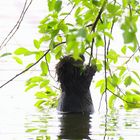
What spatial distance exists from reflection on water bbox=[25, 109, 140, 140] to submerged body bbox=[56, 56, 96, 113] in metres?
0.27

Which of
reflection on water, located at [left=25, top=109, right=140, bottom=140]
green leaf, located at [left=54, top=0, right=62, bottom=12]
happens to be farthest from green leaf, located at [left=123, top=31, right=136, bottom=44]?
reflection on water, located at [left=25, top=109, right=140, bottom=140]

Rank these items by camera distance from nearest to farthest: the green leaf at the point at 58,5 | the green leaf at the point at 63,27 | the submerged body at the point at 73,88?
1. the green leaf at the point at 58,5
2. the green leaf at the point at 63,27
3. the submerged body at the point at 73,88

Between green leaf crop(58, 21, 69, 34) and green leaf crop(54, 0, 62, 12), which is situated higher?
green leaf crop(54, 0, 62, 12)

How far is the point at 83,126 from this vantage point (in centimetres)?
504

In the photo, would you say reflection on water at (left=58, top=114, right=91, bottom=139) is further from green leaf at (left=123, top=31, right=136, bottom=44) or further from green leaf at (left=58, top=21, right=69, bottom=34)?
green leaf at (left=123, top=31, right=136, bottom=44)

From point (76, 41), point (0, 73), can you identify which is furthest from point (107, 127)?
point (0, 73)

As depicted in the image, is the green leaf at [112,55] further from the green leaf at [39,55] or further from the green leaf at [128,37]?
the green leaf at [128,37]

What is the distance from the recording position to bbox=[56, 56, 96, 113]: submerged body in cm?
612

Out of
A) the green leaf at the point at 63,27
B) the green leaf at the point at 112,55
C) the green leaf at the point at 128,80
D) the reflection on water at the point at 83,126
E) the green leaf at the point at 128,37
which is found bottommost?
the reflection on water at the point at 83,126

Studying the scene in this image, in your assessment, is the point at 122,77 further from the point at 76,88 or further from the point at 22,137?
the point at 76,88

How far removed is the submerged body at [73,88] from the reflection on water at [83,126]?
0.27m

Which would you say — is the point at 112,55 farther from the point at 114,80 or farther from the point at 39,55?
the point at 39,55

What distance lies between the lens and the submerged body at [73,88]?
6.12 metres

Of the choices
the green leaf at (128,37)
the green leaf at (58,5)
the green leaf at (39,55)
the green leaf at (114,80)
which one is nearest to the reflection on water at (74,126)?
the green leaf at (114,80)
